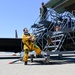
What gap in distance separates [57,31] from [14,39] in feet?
20.5

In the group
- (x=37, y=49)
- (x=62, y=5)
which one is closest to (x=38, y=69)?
(x=37, y=49)

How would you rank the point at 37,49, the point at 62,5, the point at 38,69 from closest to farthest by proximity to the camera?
the point at 38,69 < the point at 37,49 < the point at 62,5

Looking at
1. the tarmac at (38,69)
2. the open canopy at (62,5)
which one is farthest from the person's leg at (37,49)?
the open canopy at (62,5)

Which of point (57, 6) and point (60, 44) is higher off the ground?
point (57, 6)

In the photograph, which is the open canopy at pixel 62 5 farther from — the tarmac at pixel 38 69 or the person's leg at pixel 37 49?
the tarmac at pixel 38 69

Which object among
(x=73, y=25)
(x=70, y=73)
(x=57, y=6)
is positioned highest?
(x=57, y=6)

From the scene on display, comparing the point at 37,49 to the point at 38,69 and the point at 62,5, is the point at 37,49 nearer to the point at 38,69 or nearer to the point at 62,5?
the point at 38,69

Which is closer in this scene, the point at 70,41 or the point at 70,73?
the point at 70,73

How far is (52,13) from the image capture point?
50.1 ft

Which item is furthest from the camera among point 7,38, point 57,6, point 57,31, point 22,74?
point 7,38

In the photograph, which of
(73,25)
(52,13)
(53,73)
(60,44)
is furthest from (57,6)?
(53,73)

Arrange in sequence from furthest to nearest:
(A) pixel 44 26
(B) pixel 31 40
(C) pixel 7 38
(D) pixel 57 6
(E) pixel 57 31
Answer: (C) pixel 7 38 → (D) pixel 57 6 → (A) pixel 44 26 → (E) pixel 57 31 → (B) pixel 31 40

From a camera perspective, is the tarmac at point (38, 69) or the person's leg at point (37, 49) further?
the person's leg at point (37, 49)

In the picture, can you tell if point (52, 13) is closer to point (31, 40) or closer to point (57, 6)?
point (57, 6)
